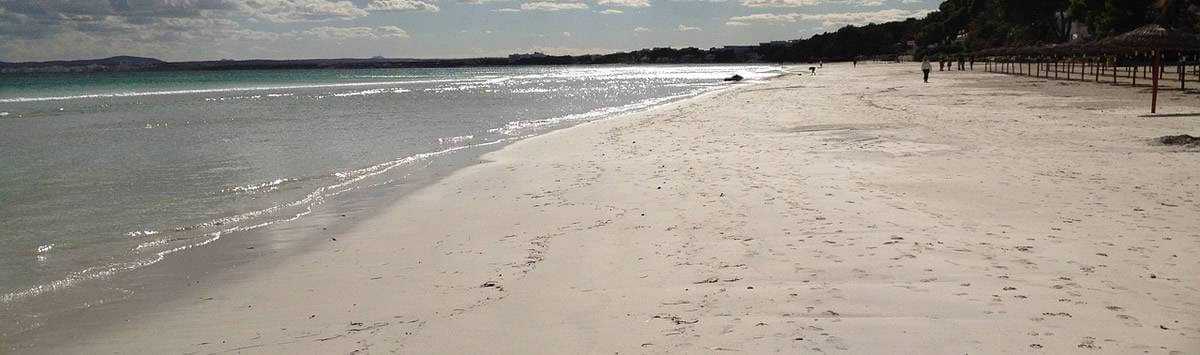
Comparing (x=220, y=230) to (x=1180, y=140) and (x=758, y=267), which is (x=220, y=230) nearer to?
(x=758, y=267)

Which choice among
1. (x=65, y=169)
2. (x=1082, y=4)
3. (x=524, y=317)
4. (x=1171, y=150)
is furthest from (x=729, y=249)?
(x=1082, y=4)

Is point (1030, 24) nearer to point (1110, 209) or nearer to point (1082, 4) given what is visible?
point (1082, 4)

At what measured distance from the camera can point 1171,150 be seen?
10.8 meters

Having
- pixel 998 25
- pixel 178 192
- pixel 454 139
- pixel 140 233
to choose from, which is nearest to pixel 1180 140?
pixel 140 233

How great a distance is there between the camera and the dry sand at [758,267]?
166 inches

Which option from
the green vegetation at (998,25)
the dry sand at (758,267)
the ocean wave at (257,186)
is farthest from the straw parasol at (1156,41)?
the ocean wave at (257,186)

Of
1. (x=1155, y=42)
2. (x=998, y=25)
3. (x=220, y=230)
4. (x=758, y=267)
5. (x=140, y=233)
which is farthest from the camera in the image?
(x=998, y=25)

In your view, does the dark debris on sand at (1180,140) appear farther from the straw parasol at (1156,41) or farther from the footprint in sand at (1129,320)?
the straw parasol at (1156,41)

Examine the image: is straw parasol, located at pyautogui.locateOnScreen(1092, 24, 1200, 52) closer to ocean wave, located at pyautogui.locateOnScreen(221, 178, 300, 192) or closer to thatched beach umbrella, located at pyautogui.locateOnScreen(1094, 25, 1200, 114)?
thatched beach umbrella, located at pyautogui.locateOnScreen(1094, 25, 1200, 114)

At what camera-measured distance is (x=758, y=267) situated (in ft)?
18.1

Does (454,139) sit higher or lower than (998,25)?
lower

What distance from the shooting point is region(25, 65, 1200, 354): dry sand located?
13.8ft

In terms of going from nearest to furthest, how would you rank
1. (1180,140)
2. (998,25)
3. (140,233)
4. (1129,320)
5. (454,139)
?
(1129,320)
(140,233)
(1180,140)
(454,139)
(998,25)

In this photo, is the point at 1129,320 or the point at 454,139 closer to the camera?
the point at 1129,320
